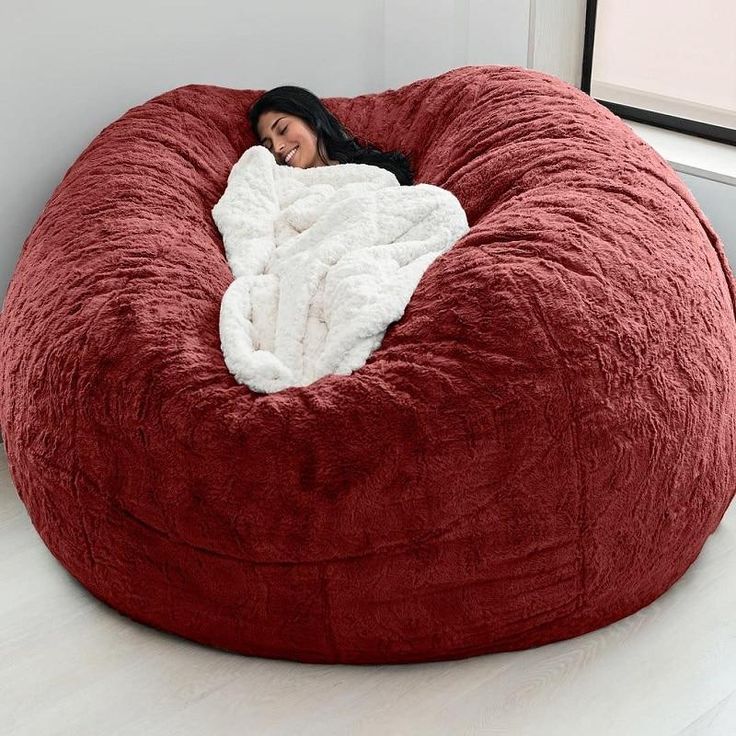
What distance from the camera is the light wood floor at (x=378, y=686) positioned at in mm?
1431

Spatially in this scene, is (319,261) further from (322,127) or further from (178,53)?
(178,53)

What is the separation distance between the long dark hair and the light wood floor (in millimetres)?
1189

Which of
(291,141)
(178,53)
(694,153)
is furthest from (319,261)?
(694,153)

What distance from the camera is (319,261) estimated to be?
178 centimetres

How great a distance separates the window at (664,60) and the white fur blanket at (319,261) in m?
1.24

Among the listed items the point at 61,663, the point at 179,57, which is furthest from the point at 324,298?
the point at 179,57

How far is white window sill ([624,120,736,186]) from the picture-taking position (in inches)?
101

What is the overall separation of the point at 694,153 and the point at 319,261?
4.58 feet

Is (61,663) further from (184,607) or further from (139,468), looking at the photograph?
(139,468)

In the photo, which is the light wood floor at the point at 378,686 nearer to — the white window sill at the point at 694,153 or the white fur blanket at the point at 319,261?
the white fur blanket at the point at 319,261

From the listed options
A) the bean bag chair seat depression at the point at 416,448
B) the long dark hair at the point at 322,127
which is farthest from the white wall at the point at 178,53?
the bean bag chair seat depression at the point at 416,448

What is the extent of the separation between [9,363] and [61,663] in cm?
51

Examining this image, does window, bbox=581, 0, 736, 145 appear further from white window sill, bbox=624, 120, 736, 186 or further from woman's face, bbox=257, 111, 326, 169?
woman's face, bbox=257, 111, 326, 169

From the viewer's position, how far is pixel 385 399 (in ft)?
4.70
